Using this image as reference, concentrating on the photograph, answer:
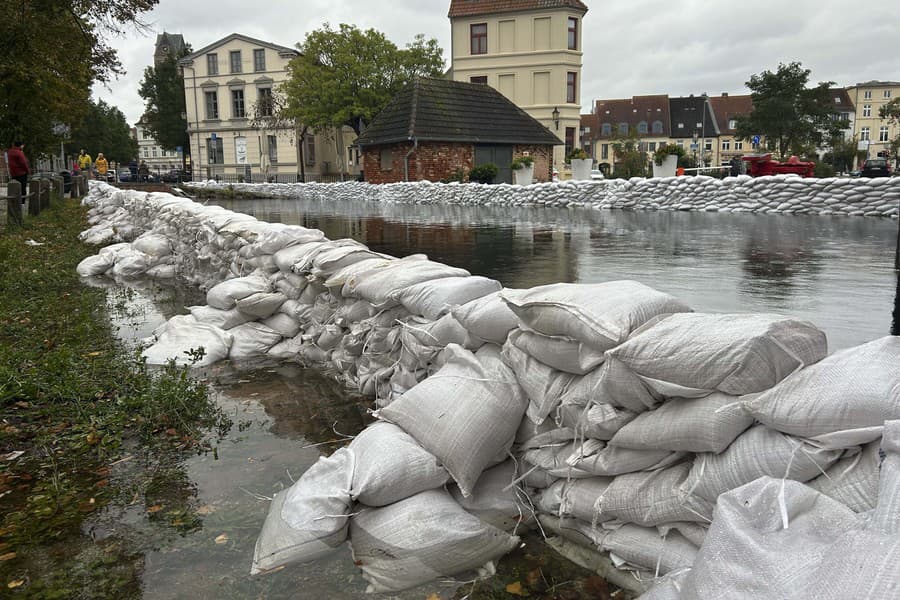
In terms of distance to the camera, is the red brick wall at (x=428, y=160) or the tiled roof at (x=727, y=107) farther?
the tiled roof at (x=727, y=107)

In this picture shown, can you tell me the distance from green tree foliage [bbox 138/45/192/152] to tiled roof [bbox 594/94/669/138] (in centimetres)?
4216

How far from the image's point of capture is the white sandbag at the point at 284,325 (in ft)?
15.1

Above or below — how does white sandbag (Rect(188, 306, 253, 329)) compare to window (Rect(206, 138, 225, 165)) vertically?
below

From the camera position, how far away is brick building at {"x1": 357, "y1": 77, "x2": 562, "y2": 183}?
84.1 feet

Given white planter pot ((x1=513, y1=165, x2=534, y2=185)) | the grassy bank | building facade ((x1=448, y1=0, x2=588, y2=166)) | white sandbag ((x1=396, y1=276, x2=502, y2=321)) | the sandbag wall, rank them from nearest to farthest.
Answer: the grassy bank < white sandbag ((x1=396, y1=276, x2=502, y2=321)) < the sandbag wall < white planter pot ((x1=513, y1=165, x2=534, y2=185)) < building facade ((x1=448, y1=0, x2=588, y2=166))

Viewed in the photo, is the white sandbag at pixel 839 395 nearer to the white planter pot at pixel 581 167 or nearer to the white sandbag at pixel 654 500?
the white sandbag at pixel 654 500

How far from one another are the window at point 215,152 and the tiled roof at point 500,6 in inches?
846

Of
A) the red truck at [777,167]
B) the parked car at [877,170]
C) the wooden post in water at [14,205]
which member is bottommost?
the wooden post in water at [14,205]

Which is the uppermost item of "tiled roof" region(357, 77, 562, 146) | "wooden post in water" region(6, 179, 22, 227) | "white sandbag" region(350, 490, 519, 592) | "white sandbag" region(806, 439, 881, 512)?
"tiled roof" region(357, 77, 562, 146)

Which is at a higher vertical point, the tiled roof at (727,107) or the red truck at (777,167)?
the tiled roof at (727,107)

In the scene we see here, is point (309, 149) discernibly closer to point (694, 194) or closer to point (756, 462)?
point (694, 194)

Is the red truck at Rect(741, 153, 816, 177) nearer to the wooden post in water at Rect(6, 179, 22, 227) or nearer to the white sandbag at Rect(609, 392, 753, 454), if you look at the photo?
the wooden post in water at Rect(6, 179, 22, 227)

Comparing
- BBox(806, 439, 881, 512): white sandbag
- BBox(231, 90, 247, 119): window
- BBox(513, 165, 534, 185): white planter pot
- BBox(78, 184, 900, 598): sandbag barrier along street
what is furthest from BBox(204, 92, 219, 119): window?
BBox(806, 439, 881, 512): white sandbag

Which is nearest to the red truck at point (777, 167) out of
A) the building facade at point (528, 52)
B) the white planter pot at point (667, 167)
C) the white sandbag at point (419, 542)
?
the white planter pot at point (667, 167)
